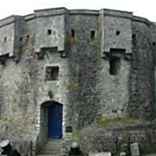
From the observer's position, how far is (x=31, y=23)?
70.3 feet

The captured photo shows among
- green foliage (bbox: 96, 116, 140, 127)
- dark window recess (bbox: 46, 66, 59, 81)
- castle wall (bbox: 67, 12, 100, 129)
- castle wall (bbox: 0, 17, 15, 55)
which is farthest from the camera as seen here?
castle wall (bbox: 0, 17, 15, 55)

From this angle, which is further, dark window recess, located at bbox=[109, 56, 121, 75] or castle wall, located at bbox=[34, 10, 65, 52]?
dark window recess, located at bbox=[109, 56, 121, 75]

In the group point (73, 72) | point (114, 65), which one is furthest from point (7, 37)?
point (114, 65)

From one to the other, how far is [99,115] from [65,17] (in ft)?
18.2

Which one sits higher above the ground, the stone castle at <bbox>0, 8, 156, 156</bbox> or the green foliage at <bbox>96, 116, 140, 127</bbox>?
the stone castle at <bbox>0, 8, 156, 156</bbox>

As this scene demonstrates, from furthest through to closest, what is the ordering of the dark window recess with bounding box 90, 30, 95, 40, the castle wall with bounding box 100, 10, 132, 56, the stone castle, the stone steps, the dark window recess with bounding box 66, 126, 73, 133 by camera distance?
the dark window recess with bounding box 90, 30, 95, 40 < the castle wall with bounding box 100, 10, 132, 56 < the stone castle < the dark window recess with bounding box 66, 126, 73, 133 < the stone steps

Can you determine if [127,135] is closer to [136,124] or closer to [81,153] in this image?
[136,124]

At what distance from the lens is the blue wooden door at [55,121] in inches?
806

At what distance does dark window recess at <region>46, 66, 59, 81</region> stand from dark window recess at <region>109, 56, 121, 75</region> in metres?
2.98

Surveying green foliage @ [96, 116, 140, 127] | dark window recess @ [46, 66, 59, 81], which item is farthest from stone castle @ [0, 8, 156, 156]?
green foliage @ [96, 116, 140, 127]

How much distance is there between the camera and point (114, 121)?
19656mm

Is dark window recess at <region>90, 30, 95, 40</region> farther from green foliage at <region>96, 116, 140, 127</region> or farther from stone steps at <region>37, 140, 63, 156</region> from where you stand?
stone steps at <region>37, 140, 63, 156</region>

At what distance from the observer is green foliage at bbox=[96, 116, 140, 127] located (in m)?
19.1

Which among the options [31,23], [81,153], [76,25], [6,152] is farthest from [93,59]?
[6,152]
